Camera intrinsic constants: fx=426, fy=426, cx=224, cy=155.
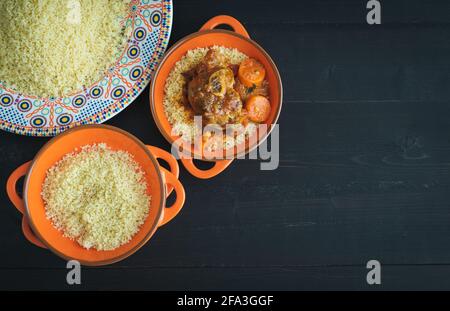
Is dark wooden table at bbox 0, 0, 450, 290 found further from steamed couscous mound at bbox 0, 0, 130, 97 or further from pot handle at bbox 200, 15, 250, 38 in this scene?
steamed couscous mound at bbox 0, 0, 130, 97

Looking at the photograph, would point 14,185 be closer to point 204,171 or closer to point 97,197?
point 97,197

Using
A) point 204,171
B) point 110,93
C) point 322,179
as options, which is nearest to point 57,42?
point 110,93

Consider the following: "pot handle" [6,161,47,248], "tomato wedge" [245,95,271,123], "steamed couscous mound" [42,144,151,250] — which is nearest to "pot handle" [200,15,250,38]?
"tomato wedge" [245,95,271,123]

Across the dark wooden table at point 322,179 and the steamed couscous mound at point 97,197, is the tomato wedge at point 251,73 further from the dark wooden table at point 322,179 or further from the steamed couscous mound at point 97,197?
the steamed couscous mound at point 97,197

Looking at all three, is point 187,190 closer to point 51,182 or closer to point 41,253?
point 51,182

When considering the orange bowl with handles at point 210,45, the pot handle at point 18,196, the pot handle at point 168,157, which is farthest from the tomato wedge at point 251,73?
the pot handle at point 18,196

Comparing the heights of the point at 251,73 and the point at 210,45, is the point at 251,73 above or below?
below

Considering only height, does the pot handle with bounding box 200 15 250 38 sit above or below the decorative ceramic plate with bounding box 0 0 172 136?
above
